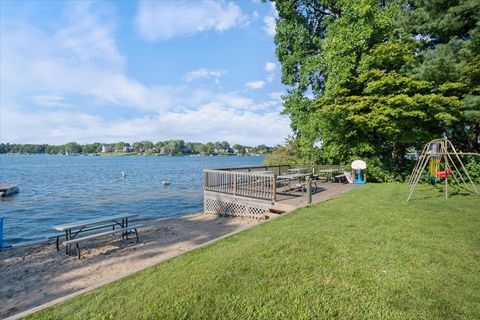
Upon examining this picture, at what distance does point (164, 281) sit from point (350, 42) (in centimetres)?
1758

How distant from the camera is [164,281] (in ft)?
14.5

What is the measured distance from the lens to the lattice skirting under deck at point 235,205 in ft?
36.7

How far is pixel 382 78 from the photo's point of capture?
15.6m

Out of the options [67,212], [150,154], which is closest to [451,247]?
[67,212]

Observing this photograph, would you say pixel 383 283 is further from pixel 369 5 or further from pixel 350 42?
pixel 369 5

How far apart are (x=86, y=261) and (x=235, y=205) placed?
20.7ft

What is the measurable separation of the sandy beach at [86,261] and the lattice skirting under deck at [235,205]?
0.46 meters

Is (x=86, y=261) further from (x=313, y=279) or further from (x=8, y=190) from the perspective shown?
(x=8, y=190)

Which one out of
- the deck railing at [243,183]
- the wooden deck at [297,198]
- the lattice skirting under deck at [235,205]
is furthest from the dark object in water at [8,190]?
the wooden deck at [297,198]

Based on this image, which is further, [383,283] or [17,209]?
[17,209]

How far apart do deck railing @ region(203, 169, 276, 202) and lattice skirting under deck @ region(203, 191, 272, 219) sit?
0.71ft

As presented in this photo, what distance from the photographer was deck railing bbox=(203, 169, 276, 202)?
442 inches

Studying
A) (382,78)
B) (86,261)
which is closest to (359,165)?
(382,78)

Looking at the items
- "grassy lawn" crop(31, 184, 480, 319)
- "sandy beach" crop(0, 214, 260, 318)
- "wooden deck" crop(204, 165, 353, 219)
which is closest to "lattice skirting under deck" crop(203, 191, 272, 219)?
"wooden deck" crop(204, 165, 353, 219)
